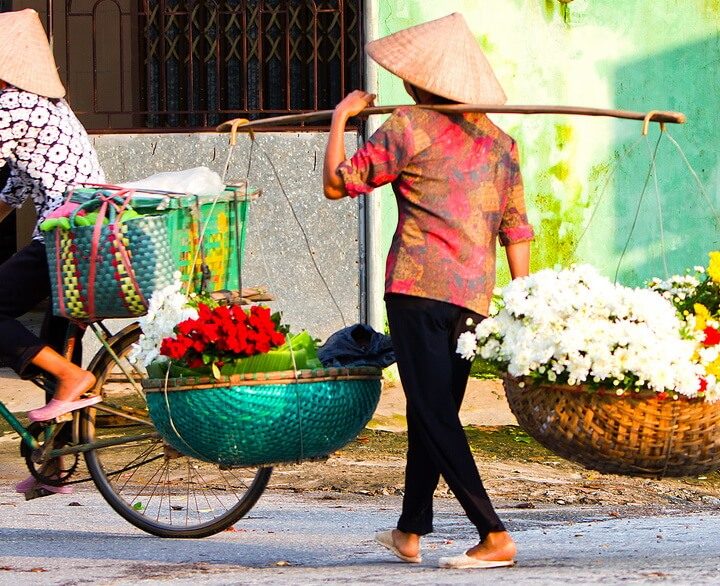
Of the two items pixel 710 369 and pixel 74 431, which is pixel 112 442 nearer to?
pixel 74 431

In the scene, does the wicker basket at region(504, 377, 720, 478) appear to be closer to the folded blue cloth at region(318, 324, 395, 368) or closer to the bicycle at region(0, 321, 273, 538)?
the folded blue cloth at region(318, 324, 395, 368)

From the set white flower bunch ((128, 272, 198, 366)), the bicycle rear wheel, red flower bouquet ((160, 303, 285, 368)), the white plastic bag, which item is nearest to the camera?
red flower bouquet ((160, 303, 285, 368))

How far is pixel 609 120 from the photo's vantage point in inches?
398

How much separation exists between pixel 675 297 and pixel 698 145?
524 cm

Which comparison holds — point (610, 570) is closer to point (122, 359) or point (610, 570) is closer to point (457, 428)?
point (457, 428)

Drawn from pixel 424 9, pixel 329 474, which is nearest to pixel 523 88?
pixel 424 9

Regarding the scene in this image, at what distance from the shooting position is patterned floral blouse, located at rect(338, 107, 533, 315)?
15.2ft

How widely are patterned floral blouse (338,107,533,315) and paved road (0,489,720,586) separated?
973 mm

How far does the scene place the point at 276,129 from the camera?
10.1m

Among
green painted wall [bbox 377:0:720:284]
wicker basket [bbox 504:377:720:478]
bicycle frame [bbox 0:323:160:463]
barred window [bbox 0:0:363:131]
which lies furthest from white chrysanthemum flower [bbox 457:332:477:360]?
barred window [bbox 0:0:363:131]

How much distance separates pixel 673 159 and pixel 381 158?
585cm

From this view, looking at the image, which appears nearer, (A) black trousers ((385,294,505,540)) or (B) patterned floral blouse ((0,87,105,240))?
(A) black trousers ((385,294,505,540))

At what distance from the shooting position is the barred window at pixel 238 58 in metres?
10.2

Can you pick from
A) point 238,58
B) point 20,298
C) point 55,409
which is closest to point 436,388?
point 55,409
